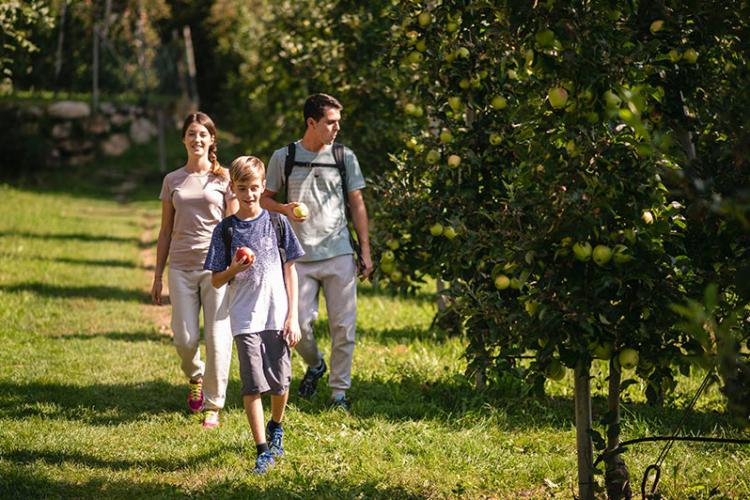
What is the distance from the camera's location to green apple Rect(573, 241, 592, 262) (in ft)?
11.3

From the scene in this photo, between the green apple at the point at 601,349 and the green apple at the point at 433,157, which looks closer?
the green apple at the point at 601,349

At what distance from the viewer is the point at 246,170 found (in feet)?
15.7

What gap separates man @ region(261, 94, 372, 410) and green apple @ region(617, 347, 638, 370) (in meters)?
Answer: 2.48

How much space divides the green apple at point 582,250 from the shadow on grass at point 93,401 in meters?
3.39

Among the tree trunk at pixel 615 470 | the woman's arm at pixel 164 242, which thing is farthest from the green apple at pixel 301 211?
the tree trunk at pixel 615 470

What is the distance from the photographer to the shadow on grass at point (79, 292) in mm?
10219

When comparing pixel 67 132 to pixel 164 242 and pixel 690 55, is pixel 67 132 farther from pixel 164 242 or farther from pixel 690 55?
pixel 690 55

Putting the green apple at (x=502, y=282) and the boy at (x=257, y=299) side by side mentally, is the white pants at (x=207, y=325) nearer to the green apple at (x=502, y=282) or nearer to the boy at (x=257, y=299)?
the boy at (x=257, y=299)

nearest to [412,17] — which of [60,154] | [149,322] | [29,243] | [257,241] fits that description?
[257,241]

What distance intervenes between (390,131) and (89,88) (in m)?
22.4

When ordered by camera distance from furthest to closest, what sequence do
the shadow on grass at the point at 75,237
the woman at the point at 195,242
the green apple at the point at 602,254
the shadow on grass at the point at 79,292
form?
the shadow on grass at the point at 75,237 → the shadow on grass at the point at 79,292 → the woman at the point at 195,242 → the green apple at the point at 602,254

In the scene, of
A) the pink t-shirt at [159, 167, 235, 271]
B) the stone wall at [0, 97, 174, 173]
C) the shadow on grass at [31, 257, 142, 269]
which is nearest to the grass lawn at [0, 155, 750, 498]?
the pink t-shirt at [159, 167, 235, 271]

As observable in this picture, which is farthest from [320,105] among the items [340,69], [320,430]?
[340,69]

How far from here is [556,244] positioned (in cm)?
362
